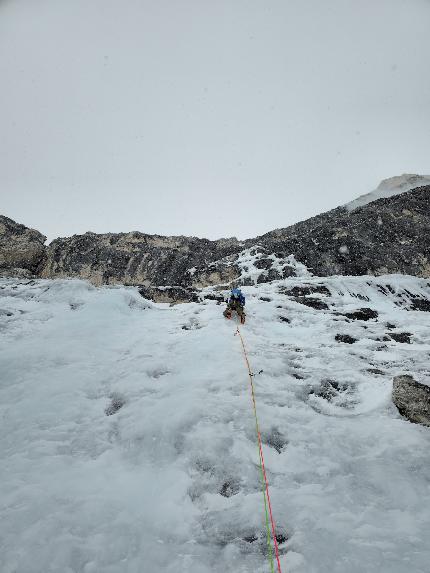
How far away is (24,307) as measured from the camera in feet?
31.9

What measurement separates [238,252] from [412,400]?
1575cm

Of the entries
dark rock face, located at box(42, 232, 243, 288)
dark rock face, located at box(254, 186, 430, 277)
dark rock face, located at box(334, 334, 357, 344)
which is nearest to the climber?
dark rock face, located at box(334, 334, 357, 344)

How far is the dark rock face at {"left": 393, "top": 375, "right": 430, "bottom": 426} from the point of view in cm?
A: 436

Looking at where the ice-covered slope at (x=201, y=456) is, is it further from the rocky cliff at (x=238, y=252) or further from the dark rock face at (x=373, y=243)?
the dark rock face at (x=373, y=243)

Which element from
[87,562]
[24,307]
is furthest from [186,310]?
[87,562]

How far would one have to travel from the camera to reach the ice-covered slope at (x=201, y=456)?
277cm

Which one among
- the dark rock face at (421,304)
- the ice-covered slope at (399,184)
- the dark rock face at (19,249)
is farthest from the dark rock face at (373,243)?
the ice-covered slope at (399,184)

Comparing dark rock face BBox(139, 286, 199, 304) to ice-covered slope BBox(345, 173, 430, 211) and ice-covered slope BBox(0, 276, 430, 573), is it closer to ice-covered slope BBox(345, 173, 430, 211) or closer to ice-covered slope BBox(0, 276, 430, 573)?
ice-covered slope BBox(0, 276, 430, 573)

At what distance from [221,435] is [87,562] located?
195 centimetres

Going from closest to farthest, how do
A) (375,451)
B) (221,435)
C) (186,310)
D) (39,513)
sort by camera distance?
(39,513), (375,451), (221,435), (186,310)

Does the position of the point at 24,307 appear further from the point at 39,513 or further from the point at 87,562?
the point at 87,562

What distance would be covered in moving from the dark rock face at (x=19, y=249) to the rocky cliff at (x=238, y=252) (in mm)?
47

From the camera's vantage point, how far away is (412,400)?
455 centimetres

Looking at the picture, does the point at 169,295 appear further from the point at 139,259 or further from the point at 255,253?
the point at 139,259
